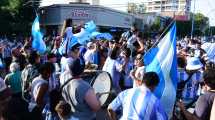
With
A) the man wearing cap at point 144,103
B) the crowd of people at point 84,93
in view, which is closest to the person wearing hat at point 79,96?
the crowd of people at point 84,93

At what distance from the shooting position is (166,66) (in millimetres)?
6312

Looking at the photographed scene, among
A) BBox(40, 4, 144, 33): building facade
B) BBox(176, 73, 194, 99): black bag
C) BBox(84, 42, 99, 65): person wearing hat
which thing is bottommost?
BBox(40, 4, 144, 33): building facade

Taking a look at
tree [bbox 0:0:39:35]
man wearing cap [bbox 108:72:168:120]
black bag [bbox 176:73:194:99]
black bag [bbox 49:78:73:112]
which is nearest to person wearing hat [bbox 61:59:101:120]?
black bag [bbox 49:78:73:112]

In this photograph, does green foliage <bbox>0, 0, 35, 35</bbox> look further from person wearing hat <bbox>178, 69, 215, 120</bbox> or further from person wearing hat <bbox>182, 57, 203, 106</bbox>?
person wearing hat <bbox>178, 69, 215, 120</bbox>

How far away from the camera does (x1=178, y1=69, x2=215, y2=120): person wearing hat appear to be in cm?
555

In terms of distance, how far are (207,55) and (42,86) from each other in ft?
27.1

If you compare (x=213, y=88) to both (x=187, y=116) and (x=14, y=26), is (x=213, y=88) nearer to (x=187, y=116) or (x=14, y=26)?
(x=187, y=116)

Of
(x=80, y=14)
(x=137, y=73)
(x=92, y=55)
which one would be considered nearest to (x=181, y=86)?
(x=137, y=73)

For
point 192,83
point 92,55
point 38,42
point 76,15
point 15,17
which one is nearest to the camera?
point 192,83

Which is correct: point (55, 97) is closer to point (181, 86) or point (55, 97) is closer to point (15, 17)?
point (181, 86)

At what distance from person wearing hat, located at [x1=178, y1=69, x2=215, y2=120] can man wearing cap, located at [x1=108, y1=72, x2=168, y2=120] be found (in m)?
0.27

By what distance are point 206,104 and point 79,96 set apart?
58.6 inches

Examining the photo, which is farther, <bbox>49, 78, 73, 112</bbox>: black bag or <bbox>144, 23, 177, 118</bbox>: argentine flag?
<bbox>49, 78, 73, 112</bbox>: black bag

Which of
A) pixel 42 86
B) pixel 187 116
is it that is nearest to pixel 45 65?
pixel 42 86
